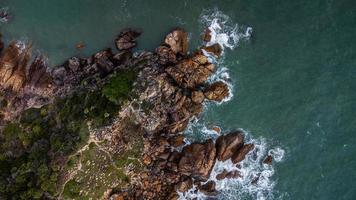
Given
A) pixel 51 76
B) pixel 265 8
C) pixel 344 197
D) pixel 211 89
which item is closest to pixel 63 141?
pixel 51 76

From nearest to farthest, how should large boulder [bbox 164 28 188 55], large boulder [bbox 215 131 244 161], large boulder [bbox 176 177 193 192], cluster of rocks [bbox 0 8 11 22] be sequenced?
large boulder [bbox 176 177 193 192] → large boulder [bbox 215 131 244 161] → large boulder [bbox 164 28 188 55] → cluster of rocks [bbox 0 8 11 22]

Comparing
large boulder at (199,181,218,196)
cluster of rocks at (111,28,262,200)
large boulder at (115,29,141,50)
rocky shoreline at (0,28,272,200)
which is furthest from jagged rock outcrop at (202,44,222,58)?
large boulder at (199,181,218,196)

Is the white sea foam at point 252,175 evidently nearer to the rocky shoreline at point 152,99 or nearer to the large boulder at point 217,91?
the rocky shoreline at point 152,99

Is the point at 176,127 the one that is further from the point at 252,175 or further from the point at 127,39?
the point at 127,39

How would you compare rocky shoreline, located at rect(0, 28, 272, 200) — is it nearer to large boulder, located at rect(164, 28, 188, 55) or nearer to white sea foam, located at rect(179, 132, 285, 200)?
large boulder, located at rect(164, 28, 188, 55)

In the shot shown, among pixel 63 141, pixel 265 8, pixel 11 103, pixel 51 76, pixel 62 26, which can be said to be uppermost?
pixel 265 8

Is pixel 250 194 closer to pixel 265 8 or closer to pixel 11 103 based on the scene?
pixel 265 8

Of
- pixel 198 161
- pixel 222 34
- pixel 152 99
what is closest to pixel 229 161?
pixel 198 161
